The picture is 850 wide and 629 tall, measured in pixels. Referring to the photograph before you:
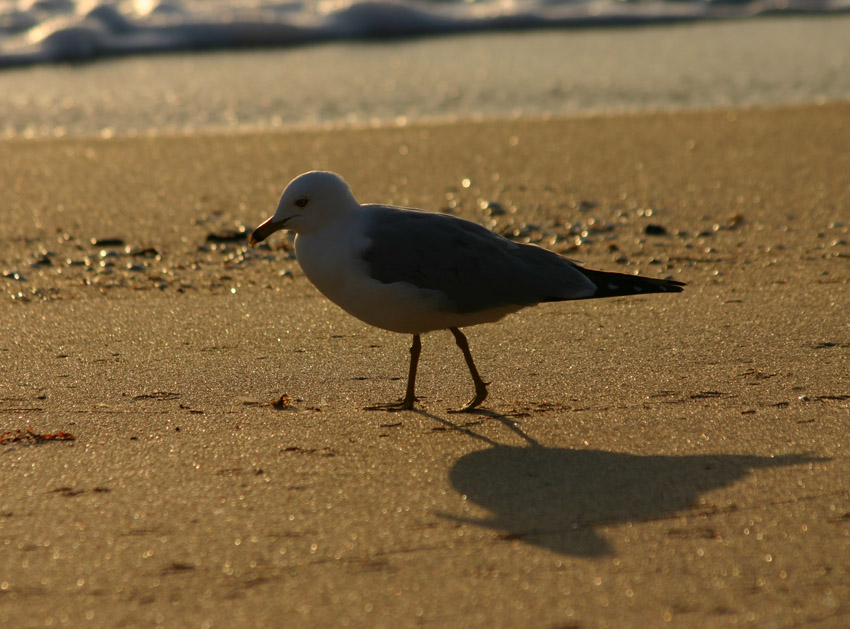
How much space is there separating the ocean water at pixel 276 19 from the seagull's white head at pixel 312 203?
9.13 metres

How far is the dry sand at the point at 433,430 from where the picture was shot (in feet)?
7.84

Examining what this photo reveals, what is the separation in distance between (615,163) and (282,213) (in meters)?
4.01

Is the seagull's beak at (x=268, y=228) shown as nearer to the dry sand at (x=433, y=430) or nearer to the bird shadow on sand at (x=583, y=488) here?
the dry sand at (x=433, y=430)

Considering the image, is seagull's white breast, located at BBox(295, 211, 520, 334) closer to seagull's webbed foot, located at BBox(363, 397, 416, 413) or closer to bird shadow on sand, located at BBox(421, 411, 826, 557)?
seagull's webbed foot, located at BBox(363, 397, 416, 413)

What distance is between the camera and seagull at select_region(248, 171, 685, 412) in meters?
3.58

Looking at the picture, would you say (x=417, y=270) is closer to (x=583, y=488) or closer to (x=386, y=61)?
(x=583, y=488)

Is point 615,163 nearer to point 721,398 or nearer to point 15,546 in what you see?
point 721,398

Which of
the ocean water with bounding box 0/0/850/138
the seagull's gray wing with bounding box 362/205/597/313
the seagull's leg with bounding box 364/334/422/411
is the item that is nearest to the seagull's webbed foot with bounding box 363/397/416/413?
the seagull's leg with bounding box 364/334/422/411

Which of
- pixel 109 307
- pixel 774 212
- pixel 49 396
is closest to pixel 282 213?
pixel 49 396

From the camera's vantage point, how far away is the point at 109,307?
4.79 meters

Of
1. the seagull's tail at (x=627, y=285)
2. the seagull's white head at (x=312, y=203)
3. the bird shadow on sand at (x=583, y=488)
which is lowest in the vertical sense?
the bird shadow on sand at (x=583, y=488)

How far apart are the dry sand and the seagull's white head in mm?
554

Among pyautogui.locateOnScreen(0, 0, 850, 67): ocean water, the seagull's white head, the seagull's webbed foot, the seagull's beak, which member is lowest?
the seagull's webbed foot

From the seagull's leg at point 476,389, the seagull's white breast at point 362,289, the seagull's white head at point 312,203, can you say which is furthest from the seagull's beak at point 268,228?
the seagull's leg at point 476,389
